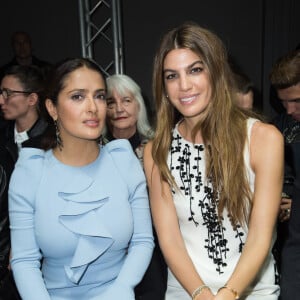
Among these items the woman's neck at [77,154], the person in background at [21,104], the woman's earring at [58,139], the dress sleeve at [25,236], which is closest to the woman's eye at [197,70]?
the woman's neck at [77,154]

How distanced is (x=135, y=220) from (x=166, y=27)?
16.1 feet

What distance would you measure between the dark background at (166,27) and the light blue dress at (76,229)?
13.7ft

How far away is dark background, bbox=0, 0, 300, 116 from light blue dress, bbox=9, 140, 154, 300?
4180mm

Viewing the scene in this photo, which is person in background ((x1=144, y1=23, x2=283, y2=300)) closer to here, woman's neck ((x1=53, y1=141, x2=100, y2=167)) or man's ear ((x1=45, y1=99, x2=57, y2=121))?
woman's neck ((x1=53, y1=141, x2=100, y2=167))

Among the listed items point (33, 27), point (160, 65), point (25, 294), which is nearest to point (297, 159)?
point (160, 65)

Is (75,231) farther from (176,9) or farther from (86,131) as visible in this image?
(176,9)

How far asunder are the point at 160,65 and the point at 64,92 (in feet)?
1.38

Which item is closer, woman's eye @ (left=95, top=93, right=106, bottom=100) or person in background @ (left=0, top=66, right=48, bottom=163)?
woman's eye @ (left=95, top=93, right=106, bottom=100)

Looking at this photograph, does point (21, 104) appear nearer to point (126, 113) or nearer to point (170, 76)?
point (126, 113)

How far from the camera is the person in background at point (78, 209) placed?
1700 mm

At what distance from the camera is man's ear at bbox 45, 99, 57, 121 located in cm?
191

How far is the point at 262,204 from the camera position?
1.69 meters

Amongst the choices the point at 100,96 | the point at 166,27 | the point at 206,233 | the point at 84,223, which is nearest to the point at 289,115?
the point at 206,233

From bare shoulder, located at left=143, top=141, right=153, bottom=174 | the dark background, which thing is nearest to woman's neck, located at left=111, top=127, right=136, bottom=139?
bare shoulder, located at left=143, top=141, right=153, bottom=174
